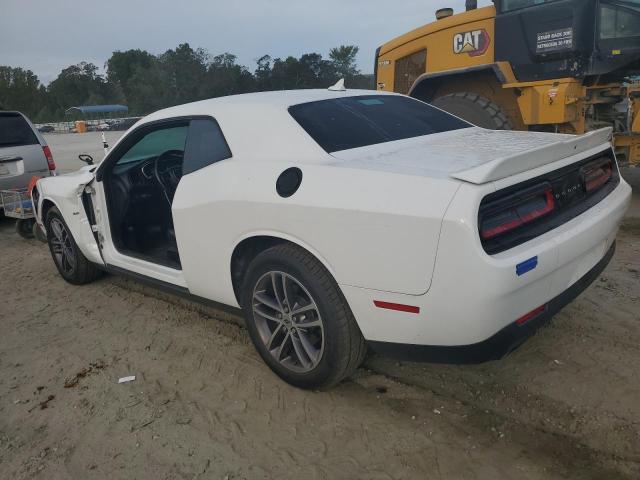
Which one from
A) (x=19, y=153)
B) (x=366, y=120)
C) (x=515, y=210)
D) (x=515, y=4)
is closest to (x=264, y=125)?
(x=366, y=120)

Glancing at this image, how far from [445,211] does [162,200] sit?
123 inches

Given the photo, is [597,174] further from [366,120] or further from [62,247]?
[62,247]

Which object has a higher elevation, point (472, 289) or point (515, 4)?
point (515, 4)

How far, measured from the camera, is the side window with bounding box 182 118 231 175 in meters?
3.05

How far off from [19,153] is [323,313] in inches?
273

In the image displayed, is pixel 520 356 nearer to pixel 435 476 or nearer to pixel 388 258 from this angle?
pixel 435 476

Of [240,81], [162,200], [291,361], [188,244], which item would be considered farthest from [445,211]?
[240,81]

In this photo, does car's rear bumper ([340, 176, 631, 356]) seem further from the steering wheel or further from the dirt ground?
the steering wheel

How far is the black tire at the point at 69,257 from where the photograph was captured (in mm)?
4609

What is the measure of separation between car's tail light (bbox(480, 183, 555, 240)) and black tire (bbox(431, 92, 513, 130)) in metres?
4.31

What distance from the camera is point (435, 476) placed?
2.16m

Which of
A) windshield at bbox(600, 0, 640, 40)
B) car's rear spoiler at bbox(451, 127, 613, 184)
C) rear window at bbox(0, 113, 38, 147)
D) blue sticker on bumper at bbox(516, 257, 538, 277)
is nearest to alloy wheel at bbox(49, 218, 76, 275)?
rear window at bbox(0, 113, 38, 147)

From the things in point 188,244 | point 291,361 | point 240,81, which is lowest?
point 291,361

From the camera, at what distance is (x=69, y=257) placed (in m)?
4.74
